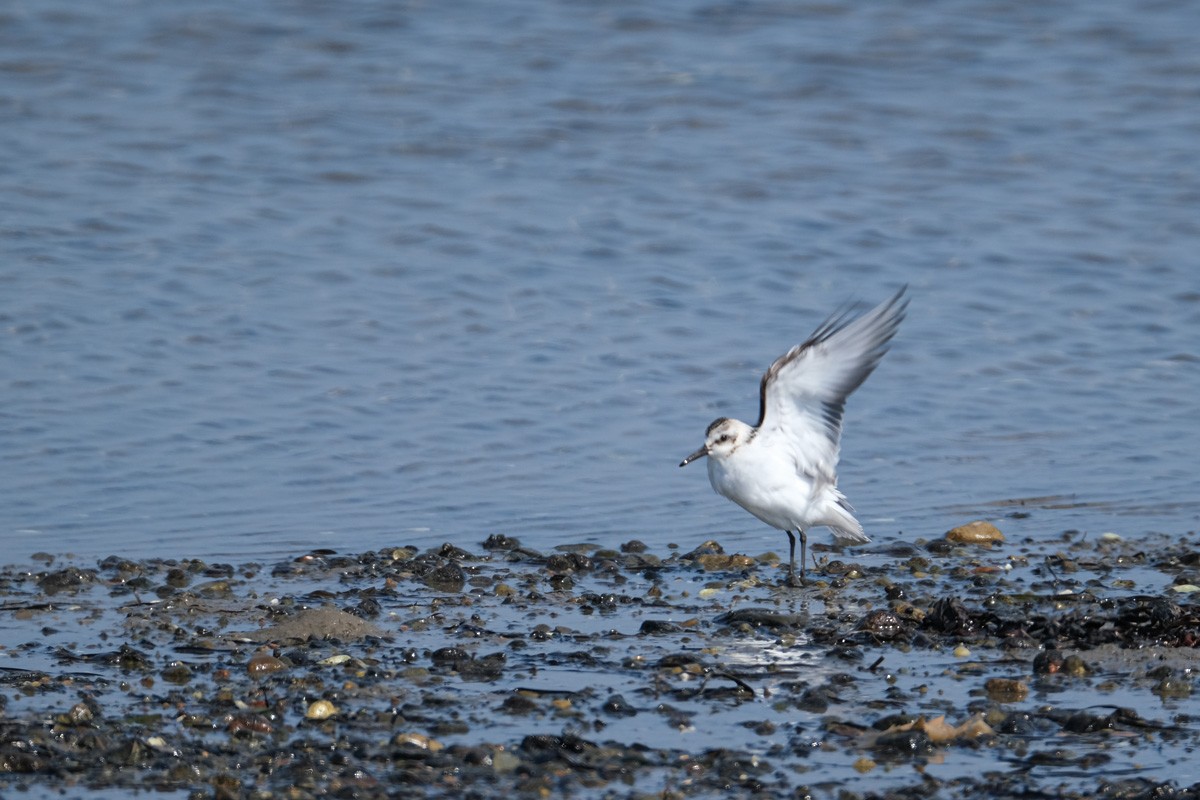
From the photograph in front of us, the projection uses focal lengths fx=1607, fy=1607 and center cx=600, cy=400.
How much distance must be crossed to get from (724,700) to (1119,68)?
1399cm

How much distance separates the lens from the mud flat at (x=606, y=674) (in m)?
4.86

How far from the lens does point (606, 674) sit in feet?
19.4

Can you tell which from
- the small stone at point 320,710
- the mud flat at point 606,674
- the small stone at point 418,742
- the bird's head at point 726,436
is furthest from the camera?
the bird's head at point 726,436

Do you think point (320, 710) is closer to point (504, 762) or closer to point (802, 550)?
point (504, 762)

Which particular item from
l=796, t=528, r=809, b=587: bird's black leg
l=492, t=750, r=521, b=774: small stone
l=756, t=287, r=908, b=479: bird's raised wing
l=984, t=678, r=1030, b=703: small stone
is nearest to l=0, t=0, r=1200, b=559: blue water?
l=796, t=528, r=809, b=587: bird's black leg

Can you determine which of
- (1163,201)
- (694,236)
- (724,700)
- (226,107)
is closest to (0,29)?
(226,107)

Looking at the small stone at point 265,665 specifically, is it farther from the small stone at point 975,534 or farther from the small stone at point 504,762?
the small stone at point 975,534

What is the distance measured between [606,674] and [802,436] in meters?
2.56

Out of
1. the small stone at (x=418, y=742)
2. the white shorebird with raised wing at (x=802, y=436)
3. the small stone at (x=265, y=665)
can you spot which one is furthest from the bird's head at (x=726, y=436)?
the small stone at (x=418, y=742)

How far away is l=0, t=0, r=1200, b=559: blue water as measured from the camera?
909 cm

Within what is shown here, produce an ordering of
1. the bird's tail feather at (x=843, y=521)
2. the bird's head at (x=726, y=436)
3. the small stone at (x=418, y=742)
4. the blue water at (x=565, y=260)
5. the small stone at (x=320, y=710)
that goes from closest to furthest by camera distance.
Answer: the small stone at (x=418, y=742), the small stone at (x=320, y=710), the bird's tail feather at (x=843, y=521), the bird's head at (x=726, y=436), the blue water at (x=565, y=260)

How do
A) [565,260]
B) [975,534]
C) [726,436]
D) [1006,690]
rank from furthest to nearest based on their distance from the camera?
[565,260], [975,534], [726,436], [1006,690]

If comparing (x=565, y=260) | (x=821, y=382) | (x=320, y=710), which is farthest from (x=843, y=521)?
(x=565, y=260)

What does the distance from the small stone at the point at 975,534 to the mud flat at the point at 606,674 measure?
0.09 metres
